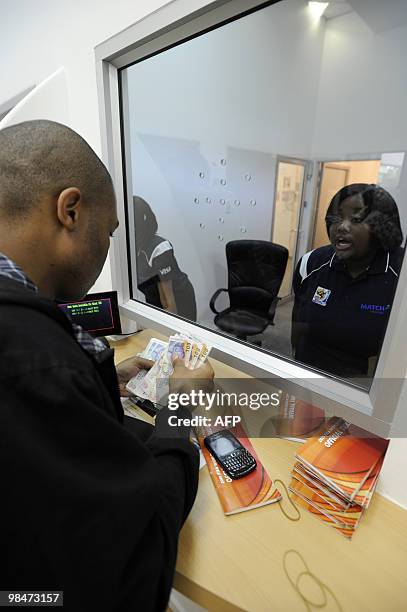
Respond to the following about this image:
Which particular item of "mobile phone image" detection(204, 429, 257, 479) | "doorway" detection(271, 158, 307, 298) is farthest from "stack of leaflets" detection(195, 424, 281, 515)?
"doorway" detection(271, 158, 307, 298)

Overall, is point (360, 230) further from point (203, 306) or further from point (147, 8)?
point (203, 306)

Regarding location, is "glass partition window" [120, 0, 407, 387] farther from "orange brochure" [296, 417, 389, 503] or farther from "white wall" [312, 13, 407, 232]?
"orange brochure" [296, 417, 389, 503]

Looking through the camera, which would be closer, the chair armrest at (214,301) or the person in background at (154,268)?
the person in background at (154,268)

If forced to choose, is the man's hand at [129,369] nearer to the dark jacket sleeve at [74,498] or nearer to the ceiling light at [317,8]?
the dark jacket sleeve at [74,498]

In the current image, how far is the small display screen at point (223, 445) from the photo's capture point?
0.80 meters

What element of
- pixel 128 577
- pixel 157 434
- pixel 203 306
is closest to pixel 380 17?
pixel 203 306

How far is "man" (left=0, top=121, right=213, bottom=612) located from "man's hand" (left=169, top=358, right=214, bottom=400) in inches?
12.7

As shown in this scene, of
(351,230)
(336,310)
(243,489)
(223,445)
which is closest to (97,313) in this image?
(223,445)

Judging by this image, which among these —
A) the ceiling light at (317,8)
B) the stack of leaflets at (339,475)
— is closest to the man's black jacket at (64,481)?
the stack of leaflets at (339,475)

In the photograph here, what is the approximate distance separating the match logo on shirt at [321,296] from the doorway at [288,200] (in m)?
1.51

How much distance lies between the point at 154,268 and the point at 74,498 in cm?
134

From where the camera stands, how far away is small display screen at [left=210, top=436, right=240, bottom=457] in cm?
80

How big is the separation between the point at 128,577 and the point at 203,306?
81.0 inches

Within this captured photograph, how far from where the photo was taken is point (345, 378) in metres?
0.85
